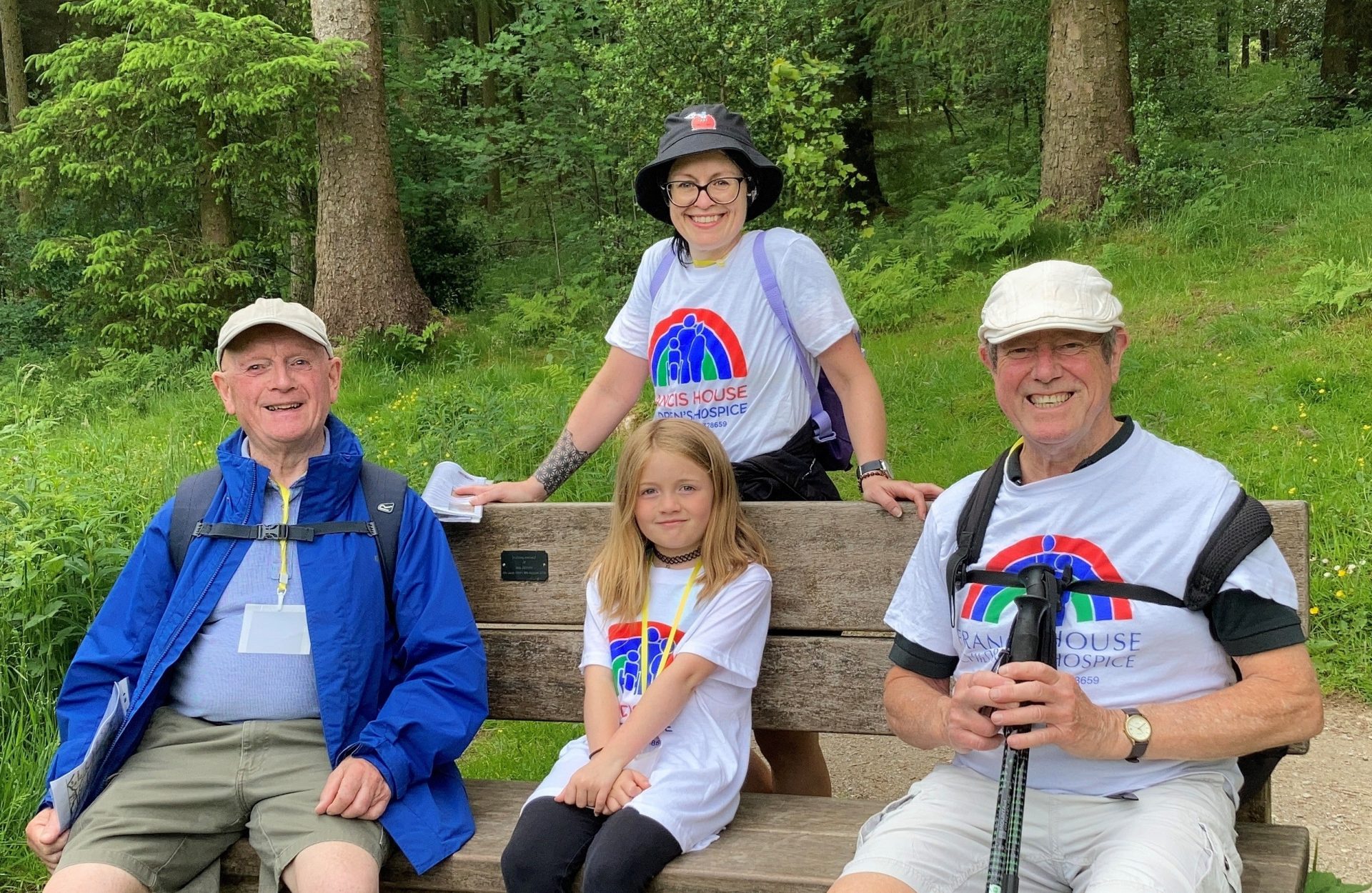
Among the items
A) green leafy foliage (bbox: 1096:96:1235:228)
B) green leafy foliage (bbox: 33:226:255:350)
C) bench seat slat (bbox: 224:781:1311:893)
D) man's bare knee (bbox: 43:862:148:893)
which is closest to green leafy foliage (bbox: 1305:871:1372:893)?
bench seat slat (bbox: 224:781:1311:893)

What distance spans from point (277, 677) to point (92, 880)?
61 centimetres

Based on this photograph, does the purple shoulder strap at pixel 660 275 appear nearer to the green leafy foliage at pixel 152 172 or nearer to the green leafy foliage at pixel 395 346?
the green leafy foliage at pixel 395 346

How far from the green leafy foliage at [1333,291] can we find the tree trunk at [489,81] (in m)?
12.5

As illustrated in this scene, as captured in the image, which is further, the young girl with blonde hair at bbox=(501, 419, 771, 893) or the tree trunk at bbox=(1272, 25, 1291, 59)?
the tree trunk at bbox=(1272, 25, 1291, 59)

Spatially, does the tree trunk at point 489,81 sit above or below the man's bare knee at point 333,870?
above

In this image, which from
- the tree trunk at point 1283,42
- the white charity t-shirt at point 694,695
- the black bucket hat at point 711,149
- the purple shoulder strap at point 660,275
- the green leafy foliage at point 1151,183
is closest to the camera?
the white charity t-shirt at point 694,695

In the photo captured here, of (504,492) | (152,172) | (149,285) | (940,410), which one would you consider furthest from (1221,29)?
(504,492)

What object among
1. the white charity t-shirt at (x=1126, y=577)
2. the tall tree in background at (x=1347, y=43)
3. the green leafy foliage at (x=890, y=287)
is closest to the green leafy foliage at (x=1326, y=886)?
the white charity t-shirt at (x=1126, y=577)

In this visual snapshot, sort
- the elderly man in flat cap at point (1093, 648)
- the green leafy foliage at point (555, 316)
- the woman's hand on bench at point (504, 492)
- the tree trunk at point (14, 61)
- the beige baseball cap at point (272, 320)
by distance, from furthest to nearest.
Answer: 1. the tree trunk at point (14, 61)
2. the green leafy foliage at point (555, 316)
3. the woman's hand on bench at point (504, 492)
4. the beige baseball cap at point (272, 320)
5. the elderly man in flat cap at point (1093, 648)

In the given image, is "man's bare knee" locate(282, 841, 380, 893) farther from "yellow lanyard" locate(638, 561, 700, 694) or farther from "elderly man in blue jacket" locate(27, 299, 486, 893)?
"yellow lanyard" locate(638, 561, 700, 694)

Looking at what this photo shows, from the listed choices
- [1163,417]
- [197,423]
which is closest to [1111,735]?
[1163,417]

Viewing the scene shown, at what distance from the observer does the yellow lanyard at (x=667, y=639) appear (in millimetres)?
3129

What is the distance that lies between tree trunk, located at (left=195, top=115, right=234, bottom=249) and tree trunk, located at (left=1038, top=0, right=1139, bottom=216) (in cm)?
849

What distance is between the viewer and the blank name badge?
3.16 metres
